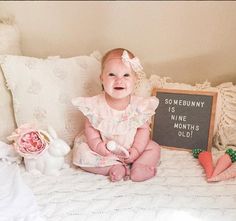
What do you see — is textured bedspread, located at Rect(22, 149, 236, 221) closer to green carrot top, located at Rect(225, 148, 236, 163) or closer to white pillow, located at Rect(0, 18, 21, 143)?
green carrot top, located at Rect(225, 148, 236, 163)

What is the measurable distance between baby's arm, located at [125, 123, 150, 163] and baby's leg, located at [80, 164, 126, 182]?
6cm

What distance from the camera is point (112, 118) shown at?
4.41ft

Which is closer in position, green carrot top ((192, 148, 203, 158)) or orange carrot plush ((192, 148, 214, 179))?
orange carrot plush ((192, 148, 214, 179))

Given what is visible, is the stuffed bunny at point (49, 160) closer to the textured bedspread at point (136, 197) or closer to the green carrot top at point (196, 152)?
the textured bedspread at point (136, 197)

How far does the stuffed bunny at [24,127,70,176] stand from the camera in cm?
125

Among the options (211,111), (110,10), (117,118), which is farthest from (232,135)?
(110,10)

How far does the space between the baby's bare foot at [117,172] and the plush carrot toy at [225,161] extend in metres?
0.30

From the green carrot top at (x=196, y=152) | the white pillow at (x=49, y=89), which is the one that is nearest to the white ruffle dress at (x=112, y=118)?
the white pillow at (x=49, y=89)

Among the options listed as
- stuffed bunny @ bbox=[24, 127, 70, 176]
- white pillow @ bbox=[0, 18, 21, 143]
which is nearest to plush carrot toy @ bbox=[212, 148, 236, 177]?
stuffed bunny @ bbox=[24, 127, 70, 176]

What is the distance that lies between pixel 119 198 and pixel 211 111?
1.80ft

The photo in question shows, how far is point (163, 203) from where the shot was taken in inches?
42.3

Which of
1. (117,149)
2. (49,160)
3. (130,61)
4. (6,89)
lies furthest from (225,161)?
(6,89)

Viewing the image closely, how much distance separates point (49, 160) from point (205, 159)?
1.78 feet

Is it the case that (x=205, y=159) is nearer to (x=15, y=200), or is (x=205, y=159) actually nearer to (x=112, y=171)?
(x=112, y=171)
